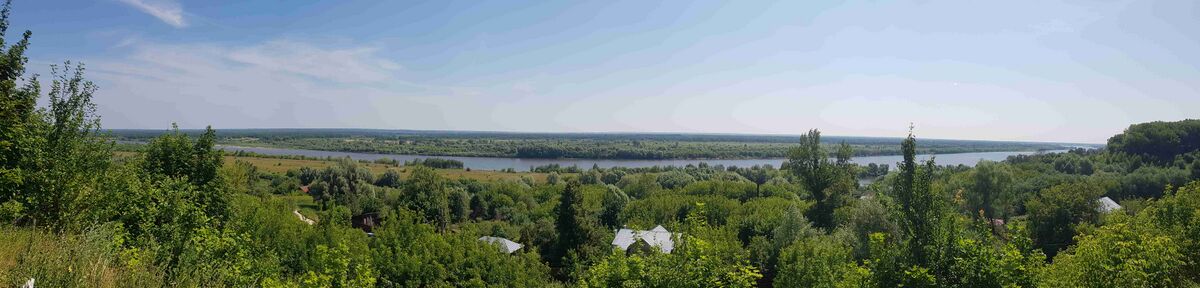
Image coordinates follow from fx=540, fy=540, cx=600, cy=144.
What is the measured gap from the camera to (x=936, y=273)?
9.48 meters

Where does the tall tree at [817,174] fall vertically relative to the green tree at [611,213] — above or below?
above

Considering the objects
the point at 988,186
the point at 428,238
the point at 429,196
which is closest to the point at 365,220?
the point at 429,196

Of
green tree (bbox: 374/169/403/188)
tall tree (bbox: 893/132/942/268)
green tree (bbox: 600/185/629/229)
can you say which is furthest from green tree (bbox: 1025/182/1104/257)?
green tree (bbox: 374/169/403/188)

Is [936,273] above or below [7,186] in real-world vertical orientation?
below

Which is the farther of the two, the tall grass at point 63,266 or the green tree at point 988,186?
the green tree at point 988,186

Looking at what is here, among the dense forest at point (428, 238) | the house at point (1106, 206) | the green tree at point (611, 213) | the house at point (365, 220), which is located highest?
the dense forest at point (428, 238)

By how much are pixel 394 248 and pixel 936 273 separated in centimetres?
1288

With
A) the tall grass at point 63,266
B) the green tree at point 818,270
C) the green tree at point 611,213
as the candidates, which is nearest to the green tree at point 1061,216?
the green tree at point 818,270

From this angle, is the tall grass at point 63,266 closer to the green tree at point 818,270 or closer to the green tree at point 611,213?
the green tree at point 818,270

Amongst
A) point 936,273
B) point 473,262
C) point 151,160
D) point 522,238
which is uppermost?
point 151,160

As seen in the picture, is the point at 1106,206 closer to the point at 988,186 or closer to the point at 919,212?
the point at 988,186

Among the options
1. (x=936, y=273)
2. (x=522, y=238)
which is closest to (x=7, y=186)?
(x=936, y=273)

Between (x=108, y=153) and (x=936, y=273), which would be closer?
(x=936, y=273)

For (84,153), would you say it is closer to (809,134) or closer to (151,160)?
(151,160)
